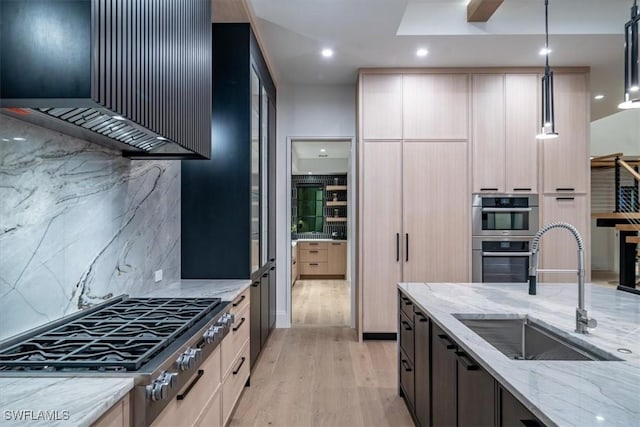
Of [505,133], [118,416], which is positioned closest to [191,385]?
[118,416]

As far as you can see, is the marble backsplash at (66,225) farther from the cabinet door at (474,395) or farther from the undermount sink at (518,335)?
the undermount sink at (518,335)

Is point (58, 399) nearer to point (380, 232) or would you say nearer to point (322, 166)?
point (380, 232)

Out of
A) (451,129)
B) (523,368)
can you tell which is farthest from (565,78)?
(523,368)

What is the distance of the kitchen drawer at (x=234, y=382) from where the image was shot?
221 centimetres

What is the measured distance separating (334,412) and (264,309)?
4.54 feet

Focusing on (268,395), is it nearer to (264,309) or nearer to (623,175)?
(264,309)

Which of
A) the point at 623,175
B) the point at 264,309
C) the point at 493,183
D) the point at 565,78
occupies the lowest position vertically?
the point at 264,309

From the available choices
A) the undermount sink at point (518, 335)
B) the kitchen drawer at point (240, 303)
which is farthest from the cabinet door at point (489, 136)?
the kitchen drawer at point (240, 303)

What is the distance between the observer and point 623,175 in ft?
28.0

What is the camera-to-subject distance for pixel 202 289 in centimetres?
258

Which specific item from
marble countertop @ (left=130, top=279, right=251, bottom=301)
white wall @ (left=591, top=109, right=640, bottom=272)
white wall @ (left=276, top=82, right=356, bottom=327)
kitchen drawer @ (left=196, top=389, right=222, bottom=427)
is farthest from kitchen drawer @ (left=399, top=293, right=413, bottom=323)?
white wall @ (left=591, top=109, right=640, bottom=272)

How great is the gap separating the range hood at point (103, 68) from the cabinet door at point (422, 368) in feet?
5.66

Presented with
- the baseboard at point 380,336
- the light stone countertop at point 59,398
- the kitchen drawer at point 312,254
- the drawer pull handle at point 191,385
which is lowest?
the baseboard at point 380,336

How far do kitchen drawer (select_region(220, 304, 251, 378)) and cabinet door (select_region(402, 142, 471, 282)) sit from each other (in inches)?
81.0
